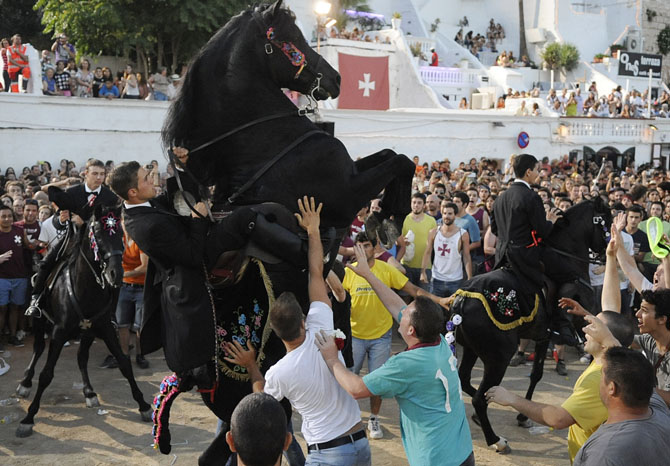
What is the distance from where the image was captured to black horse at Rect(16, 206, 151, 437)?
275 inches

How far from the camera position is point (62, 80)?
19.0 m

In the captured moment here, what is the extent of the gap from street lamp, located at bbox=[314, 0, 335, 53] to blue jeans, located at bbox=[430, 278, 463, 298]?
45.4 feet

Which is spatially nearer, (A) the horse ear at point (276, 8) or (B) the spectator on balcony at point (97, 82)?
(A) the horse ear at point (276, 8)

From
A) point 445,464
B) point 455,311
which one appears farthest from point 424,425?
point 455,311

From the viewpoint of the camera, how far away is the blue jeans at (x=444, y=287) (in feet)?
33.1

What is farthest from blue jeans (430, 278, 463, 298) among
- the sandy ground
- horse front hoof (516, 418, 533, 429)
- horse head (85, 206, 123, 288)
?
horse head (85, 206, 123, 288)

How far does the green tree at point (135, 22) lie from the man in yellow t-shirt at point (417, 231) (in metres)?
14.9

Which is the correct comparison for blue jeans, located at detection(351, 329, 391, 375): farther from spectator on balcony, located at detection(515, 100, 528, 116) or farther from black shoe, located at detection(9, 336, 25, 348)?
spectator on balcony, located at detection(515, 100, 528, 116)

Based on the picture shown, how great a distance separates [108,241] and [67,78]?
13840mm

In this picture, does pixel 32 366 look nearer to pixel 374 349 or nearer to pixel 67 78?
pixel 374 349

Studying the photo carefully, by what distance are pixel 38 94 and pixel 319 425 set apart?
16.6 meters

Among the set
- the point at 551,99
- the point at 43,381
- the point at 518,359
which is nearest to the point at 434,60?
the point at 551,99

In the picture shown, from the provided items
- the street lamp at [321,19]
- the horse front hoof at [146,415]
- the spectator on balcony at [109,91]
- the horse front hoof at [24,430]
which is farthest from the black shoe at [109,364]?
the street lamp at [321,19]

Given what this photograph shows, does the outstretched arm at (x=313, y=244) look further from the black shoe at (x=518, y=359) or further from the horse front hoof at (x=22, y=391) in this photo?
the black shoe at (x=518, y=359)
